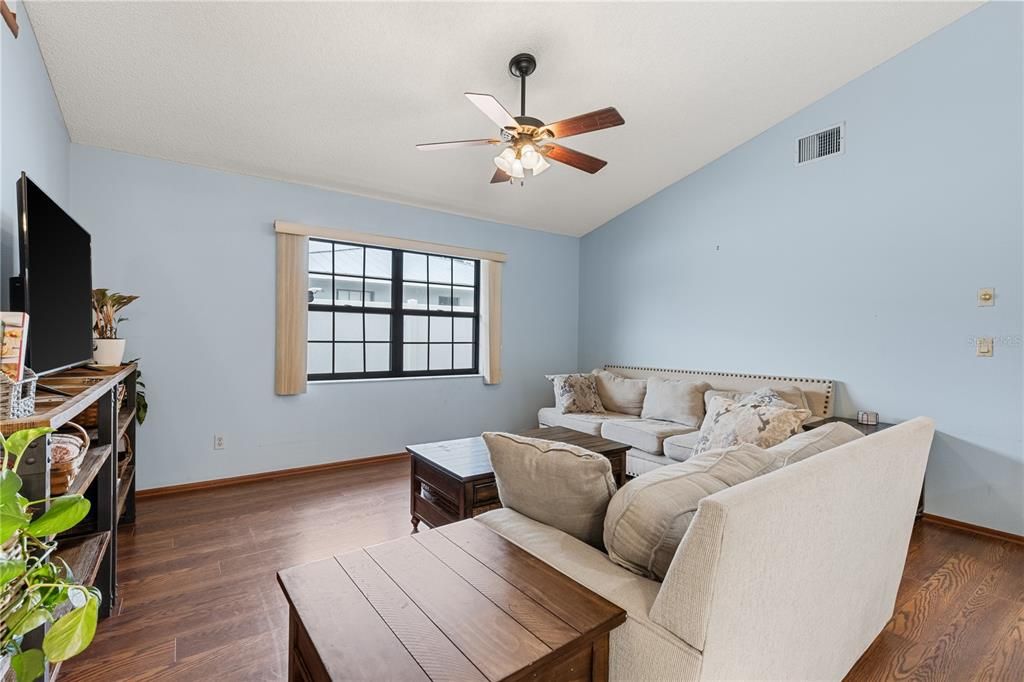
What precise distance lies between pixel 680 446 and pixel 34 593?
344cm

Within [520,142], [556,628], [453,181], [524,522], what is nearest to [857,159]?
[520,142]

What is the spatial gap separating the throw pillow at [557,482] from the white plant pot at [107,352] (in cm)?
226

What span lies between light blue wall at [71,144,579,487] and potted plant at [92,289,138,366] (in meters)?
0.85

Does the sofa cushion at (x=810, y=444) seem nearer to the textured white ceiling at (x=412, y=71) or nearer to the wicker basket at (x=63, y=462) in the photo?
the wicker basket at (x=63, y=462)

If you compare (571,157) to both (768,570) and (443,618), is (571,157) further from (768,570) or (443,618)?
(443,618)

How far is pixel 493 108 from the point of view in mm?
2289

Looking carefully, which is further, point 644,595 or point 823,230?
point 823,230

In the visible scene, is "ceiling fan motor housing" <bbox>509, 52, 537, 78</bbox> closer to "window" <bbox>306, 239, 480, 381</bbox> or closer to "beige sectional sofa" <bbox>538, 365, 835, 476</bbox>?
"window" <bbox>306, 239, 480, 381</bbox>

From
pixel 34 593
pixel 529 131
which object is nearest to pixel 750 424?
pixel 529 131

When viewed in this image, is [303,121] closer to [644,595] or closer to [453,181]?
[453,181]

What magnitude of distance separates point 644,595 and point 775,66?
3.62 meters

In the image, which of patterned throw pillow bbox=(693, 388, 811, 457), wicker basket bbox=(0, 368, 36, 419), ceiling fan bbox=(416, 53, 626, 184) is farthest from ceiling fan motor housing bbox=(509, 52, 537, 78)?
wicker basket bbox=(0, 368, 36, 419)

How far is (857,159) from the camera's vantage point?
3551mm

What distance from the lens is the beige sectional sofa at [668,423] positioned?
3.62 metres
